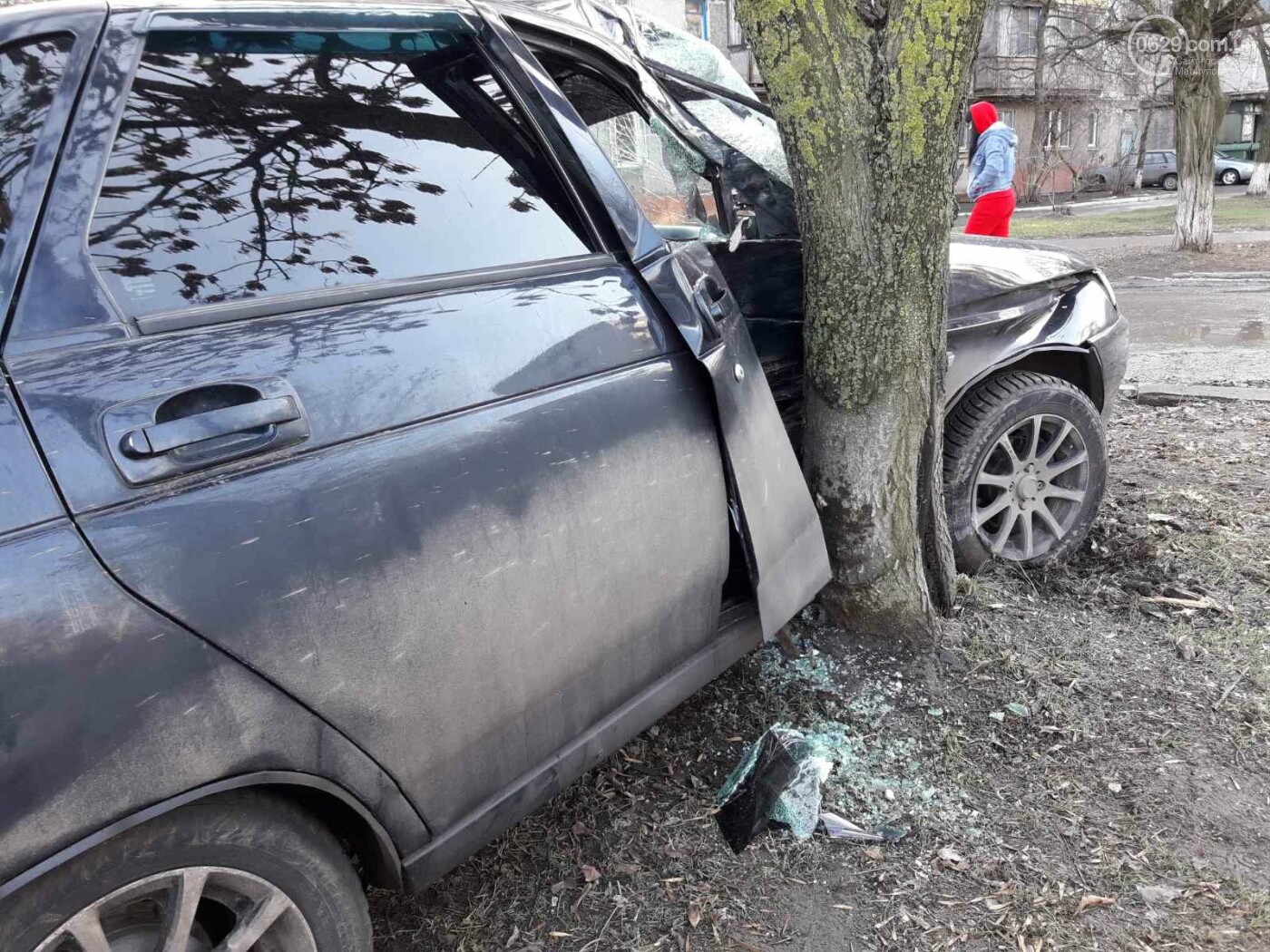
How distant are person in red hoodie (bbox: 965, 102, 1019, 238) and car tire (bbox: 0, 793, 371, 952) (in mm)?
7634

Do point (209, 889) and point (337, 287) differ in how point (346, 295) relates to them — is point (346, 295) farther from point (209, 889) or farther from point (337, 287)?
point (209, 889)

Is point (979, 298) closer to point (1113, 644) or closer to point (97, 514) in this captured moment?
point (1113, 644)

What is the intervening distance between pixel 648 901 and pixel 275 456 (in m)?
1.34

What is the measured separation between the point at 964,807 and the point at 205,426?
1.97 m

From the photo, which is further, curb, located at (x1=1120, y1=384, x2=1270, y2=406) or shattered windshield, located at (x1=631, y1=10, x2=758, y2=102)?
curb, located at (x1=1120, y1=384, x2=1270, y2=406)

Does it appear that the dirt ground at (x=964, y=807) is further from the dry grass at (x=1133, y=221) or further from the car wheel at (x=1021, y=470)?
the dry grass at (x=1133, y=221)

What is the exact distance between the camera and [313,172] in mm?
1766

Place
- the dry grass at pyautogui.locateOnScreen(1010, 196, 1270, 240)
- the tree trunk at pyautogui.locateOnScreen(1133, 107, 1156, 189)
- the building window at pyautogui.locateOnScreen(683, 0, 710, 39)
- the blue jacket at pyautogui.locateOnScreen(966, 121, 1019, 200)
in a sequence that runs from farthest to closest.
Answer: the tree trunk at pyautogui.locateOnScreen(1133, 107, 1156, 189) → the building window at pyautogui.locateOnScreen(683, 0, 710, 39) → the dry grass at pyautogui.locateOnScreen(1010, 196, 1270, 240) → the blue jacket at pyautogui.locateOnScreen(966, 121, 1019, 200)

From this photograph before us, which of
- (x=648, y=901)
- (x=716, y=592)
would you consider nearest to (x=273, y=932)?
(x=648, y=901)

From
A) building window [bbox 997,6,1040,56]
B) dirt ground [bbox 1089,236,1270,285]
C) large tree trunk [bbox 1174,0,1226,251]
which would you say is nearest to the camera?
dirt ground [bbox 1089,236,1270,285]

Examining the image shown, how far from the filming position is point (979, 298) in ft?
10.7

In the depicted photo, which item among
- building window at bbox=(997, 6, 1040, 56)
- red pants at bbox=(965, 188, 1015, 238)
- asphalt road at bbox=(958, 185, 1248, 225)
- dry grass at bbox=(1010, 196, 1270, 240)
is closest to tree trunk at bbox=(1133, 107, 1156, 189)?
asphalt road at bbox=(958, 185, 1248, 225)

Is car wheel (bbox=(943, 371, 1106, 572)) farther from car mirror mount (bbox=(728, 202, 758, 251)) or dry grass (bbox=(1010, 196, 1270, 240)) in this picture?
dry grass (bbox=(1010, 196, 1270, 240))

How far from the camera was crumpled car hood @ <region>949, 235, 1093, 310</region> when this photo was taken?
3.24m
